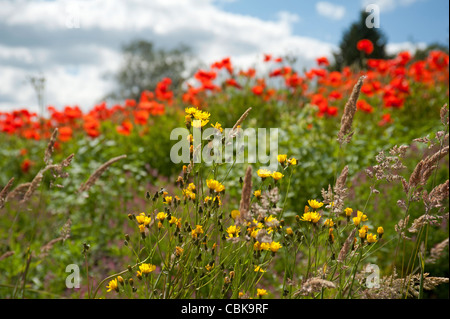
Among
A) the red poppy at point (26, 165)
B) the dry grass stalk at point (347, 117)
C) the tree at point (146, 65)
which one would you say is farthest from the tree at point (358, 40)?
the dry grass stalk at point (347, 117)

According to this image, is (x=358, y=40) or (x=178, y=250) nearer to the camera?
(x=178, y=250)

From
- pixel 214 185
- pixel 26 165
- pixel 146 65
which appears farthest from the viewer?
pixel 146 65

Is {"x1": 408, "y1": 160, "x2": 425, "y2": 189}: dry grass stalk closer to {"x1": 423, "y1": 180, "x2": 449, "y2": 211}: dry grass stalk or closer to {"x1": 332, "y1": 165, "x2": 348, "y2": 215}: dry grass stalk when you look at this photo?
{"x1": 423, "y1": 180, "x2": 449, "y2": 211}: dry grass stalk

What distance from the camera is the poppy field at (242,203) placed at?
66.1 inches

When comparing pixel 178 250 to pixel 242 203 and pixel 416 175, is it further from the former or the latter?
pixel 416 175

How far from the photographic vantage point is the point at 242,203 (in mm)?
1203

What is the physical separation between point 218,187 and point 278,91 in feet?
18.9

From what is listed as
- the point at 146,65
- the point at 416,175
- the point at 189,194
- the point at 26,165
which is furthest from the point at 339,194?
the point at 146,65

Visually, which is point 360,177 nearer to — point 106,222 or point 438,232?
point 438,232

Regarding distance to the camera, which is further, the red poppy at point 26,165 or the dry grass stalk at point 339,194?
the red poppy at point 26,165

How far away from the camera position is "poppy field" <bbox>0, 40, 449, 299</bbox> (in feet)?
5.51

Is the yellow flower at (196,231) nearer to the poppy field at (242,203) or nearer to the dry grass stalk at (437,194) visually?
the poppy field at (242,203)

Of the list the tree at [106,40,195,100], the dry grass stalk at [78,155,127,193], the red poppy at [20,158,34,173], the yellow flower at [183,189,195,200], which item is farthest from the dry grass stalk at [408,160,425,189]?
the tree at [106,40,195,100]
